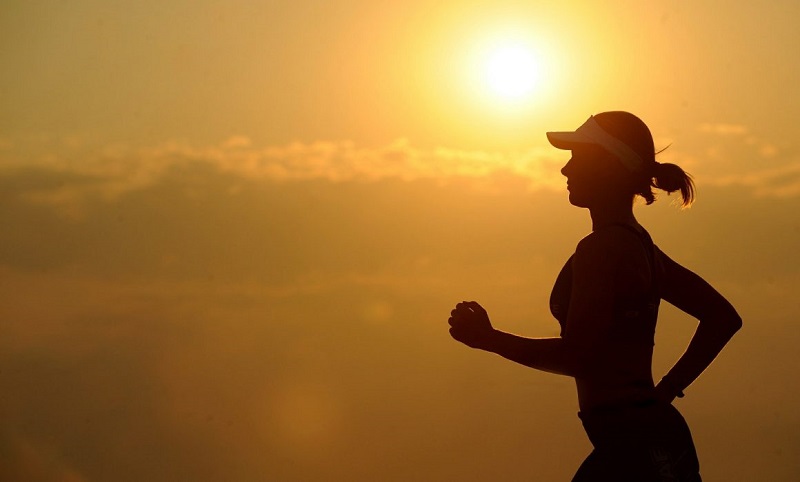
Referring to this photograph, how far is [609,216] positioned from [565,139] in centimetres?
37

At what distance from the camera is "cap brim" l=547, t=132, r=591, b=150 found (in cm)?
600

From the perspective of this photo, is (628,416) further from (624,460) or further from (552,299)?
(552,299)

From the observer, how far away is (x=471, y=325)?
570 cm

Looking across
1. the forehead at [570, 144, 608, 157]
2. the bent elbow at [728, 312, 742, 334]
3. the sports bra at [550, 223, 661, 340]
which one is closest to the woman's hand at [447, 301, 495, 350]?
the sports bra at [550, 223, 661, 340]

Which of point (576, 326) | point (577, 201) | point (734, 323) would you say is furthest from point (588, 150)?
point (734, 323)

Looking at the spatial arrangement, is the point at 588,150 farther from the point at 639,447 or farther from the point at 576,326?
the point at 639,447

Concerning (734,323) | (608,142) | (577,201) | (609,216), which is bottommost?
(734,323)

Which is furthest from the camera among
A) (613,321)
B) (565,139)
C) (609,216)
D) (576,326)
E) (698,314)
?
(698,314)

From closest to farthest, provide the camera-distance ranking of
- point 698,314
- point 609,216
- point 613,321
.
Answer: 1. point 613,321
2. point 609,216
3. point 698,314

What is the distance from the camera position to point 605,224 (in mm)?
5906

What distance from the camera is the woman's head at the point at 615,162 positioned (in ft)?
19.6

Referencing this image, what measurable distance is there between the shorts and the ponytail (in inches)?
34.6

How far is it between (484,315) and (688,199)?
1.01 meters

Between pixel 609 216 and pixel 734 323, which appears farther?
pixel 734 323
